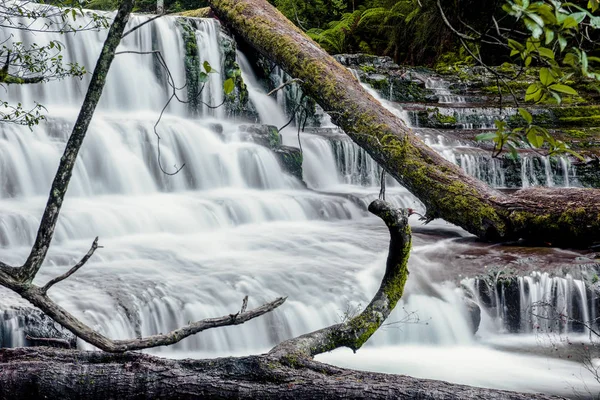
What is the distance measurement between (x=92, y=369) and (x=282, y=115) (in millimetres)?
11564

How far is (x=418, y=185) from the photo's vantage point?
7266 millimetres

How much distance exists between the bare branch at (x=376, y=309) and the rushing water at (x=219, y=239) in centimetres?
183

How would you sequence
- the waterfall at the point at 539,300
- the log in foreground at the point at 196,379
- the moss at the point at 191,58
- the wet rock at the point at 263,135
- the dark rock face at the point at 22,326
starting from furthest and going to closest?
the moss at the point at 191,58
the wet rock at the point at 263,135
the waterfall at the point at 539,300
the dark rock face at the point at 22,326
the log in foreground at the point at 196,379

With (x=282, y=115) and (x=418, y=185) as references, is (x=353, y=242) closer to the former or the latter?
(x=418, y=185)

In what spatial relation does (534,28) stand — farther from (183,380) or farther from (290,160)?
(290,160)

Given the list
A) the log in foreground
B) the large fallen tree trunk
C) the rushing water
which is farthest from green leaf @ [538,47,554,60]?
the large fallen tree trunk

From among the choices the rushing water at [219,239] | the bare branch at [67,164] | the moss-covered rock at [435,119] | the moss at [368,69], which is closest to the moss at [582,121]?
the moss-covered rock at [435,119]

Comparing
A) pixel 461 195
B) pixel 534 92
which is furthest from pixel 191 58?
pixel 534 92

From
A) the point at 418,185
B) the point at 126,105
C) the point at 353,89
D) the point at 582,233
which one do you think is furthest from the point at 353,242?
the point at 126,105

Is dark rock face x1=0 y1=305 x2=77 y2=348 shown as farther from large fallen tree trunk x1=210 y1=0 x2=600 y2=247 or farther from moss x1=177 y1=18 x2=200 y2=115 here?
moss x1=177 y1=18 x2=200 y2=115

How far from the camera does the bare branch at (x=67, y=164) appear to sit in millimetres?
2629

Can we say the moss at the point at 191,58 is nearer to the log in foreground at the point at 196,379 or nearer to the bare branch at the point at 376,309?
the bare branch at the point at 376,309

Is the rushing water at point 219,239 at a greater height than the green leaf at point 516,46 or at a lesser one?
lesser

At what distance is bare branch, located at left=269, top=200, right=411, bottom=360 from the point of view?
295 cm
